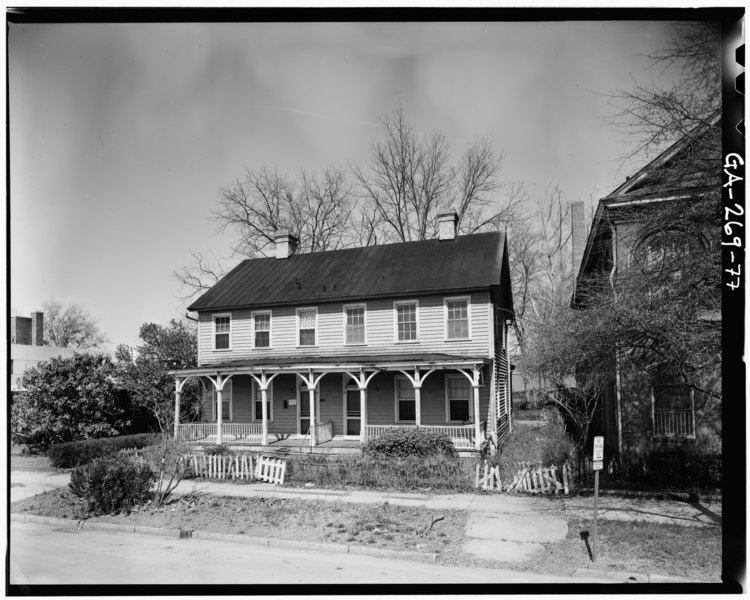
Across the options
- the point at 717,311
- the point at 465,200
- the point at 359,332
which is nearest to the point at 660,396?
the point at 717,311

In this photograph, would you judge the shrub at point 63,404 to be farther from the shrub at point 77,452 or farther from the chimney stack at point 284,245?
the chimney stack at point 284,245

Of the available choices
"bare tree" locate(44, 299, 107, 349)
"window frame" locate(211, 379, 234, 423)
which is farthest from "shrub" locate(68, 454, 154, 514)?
"bare tree" locate(44, 299, 107, 349)

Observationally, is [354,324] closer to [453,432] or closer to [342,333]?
[342,333]

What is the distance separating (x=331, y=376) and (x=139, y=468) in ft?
29.8

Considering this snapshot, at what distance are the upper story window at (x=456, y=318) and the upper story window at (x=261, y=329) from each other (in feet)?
22.8

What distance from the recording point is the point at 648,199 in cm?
997

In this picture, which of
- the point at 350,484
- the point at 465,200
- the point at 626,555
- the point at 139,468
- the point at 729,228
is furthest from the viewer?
the point at 465,200

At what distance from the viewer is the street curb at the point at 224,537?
8391 mm

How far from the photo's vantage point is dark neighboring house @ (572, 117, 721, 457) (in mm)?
8586

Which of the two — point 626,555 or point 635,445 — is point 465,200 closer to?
point 635,445

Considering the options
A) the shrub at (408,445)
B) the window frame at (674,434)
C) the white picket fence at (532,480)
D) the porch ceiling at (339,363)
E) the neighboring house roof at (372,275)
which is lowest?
the white picket fence at (532,480)

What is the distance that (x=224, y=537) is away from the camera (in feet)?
31.3

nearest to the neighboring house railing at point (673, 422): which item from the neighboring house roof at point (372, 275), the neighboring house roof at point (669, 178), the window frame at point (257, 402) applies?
the neighboring house roof at point (669, 178)

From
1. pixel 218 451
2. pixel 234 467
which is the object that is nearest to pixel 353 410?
pixel 218 451
